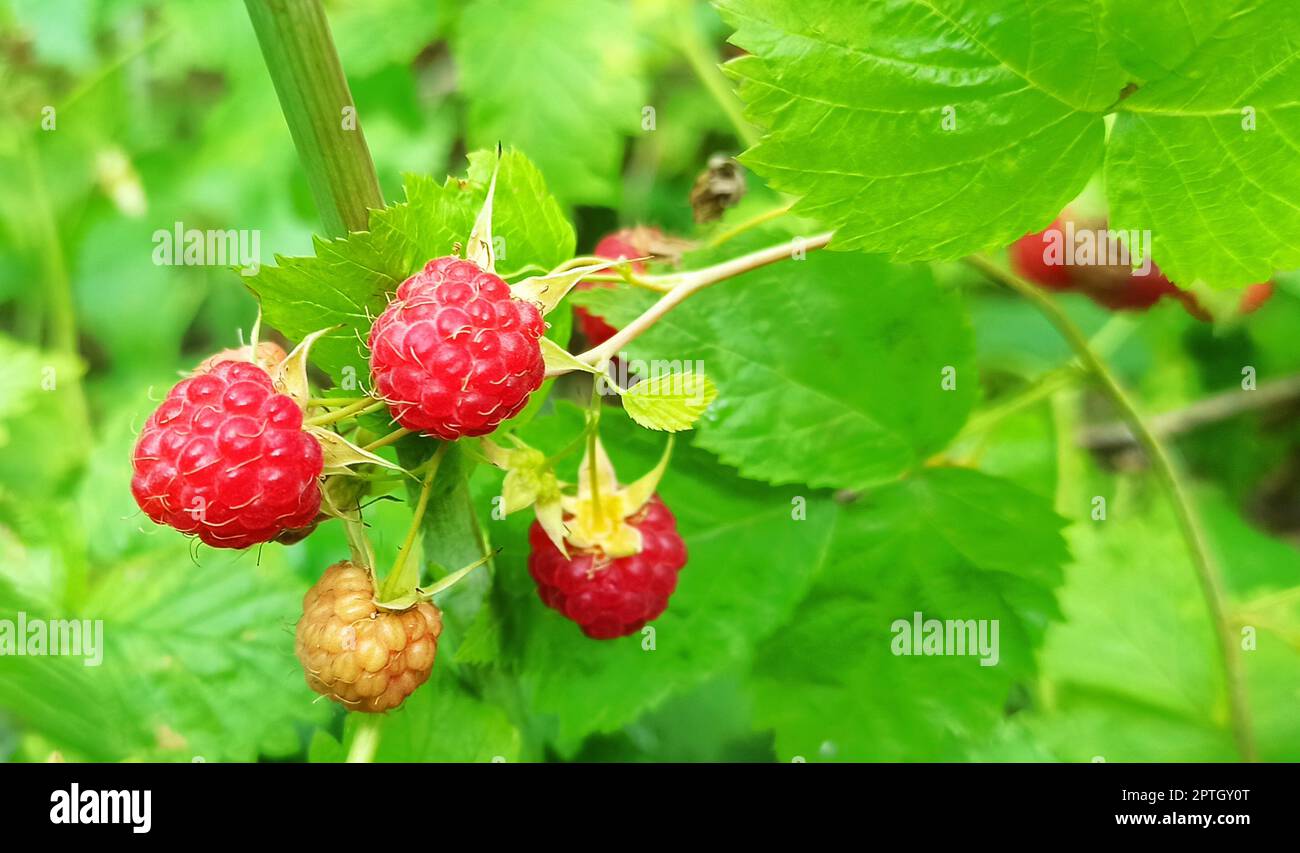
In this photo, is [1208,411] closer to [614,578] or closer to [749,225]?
[749,225]

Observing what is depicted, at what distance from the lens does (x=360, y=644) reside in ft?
2.03

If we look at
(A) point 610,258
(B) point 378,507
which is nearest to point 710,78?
(A) point 610,258

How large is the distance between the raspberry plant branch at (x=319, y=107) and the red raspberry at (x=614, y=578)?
0.90 ft

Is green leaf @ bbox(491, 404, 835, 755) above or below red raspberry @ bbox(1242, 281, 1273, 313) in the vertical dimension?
below

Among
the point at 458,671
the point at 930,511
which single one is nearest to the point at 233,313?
the point at 458,671

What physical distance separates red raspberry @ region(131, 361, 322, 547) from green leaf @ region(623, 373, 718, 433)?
0.19 m

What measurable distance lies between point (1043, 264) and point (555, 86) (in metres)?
0.67

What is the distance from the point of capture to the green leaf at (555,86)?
134cm

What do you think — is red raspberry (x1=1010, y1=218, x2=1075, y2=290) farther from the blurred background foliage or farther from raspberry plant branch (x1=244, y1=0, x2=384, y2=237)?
raspberry plant branch (x1=244, y1=0, x2=384, y2=237)

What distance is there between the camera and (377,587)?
645 mm

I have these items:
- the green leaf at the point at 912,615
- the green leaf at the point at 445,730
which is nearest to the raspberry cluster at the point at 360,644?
the green leaf at the point at 445,730

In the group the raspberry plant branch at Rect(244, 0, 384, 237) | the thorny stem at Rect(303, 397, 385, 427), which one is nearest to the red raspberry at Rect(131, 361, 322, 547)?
the thorny stem at Rect(303, 397, 385, 427)

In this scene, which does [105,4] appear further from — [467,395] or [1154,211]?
[1154,211]

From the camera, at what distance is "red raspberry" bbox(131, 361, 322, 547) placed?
57 centimetres
